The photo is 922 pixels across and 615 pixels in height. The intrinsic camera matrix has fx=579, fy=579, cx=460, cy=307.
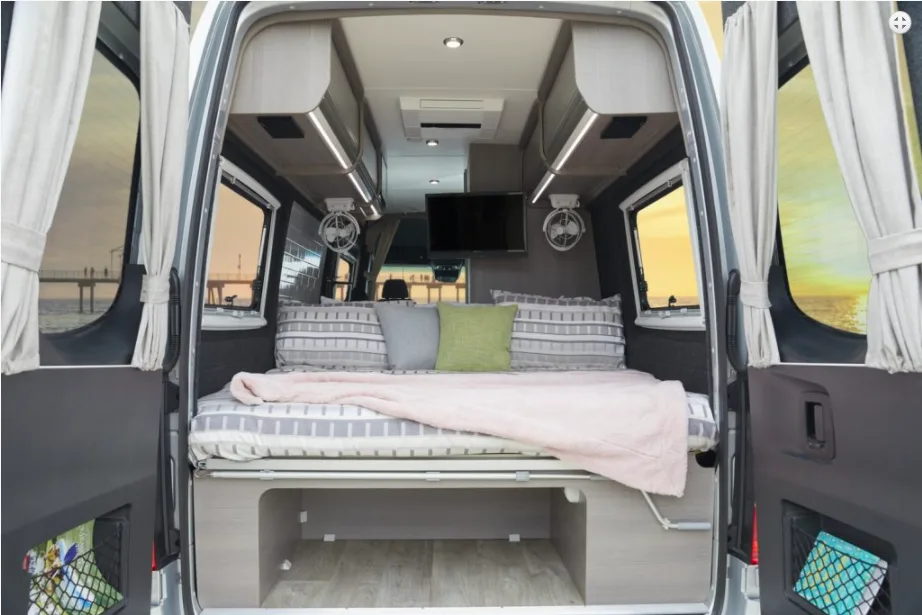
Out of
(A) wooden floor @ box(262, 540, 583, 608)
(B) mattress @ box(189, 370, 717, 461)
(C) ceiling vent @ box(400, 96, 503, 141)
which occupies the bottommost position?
(A) wooden floor @ box(262, 540, 583, 608)

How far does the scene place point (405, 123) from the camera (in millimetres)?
3777

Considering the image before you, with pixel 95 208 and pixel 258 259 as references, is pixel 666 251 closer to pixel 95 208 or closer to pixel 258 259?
pixel 258 259

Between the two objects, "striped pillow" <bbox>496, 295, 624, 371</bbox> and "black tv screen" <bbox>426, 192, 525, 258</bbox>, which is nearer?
"striped pillow" <bbox>496, 295, 624, 371</bbox>

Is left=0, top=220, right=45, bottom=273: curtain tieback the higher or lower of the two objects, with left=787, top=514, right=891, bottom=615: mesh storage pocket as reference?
higher

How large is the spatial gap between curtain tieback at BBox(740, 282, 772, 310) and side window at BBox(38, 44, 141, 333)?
1729mm

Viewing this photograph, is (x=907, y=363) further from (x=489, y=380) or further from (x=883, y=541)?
(x=489, y=380)

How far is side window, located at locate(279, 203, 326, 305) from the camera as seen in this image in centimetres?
369

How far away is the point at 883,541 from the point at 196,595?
1782 millimetres

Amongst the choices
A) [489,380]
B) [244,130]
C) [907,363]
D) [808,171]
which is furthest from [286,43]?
[907,363]

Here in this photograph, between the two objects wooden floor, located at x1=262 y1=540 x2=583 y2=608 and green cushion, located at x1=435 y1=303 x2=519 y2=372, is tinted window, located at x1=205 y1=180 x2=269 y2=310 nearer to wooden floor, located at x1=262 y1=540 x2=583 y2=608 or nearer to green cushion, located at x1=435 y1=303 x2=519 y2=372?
green cushion, located at x1=435 y1=303 x2=519 y2=372

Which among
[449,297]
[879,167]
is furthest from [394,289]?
[879,167]

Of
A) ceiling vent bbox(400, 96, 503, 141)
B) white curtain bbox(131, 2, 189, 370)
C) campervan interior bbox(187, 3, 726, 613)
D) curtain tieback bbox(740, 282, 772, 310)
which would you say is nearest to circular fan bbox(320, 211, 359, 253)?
campervan interior bbox(187, 3, 726, 613)

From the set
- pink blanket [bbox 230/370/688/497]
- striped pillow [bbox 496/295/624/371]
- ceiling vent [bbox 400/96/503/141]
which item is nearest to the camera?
pink blanket [bbox 230/370/688/497]

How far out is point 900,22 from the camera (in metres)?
1.08
